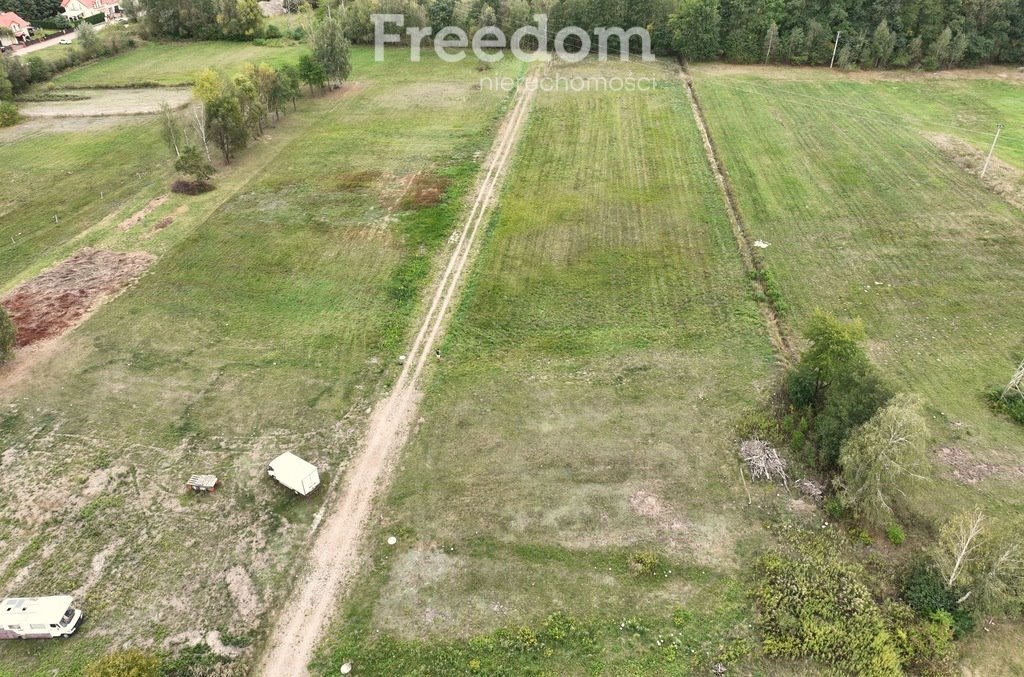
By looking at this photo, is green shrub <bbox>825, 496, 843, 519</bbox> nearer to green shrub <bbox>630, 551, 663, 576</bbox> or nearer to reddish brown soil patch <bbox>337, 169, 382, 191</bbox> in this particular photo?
green shrub <bbox>630, 551, 663, 576</bbox>

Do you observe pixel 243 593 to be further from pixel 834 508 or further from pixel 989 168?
pixel 989 168

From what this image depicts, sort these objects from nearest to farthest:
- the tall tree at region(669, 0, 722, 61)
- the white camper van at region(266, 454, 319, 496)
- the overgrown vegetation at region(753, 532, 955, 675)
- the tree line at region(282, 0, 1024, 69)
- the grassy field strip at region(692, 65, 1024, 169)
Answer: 1. the overgrown vegetation at region(753, 532, 955, 675)
2. the white camper van at region(266, 454, 319, 496)
3. the grassy field strip at region(692, 65, 1024, 169)
4. the tree line at region(282, 0, 1024, 69)
5. the tall tree at region(669, 0, 722, 61)

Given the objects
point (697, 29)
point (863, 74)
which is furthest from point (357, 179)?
point (863, 74)

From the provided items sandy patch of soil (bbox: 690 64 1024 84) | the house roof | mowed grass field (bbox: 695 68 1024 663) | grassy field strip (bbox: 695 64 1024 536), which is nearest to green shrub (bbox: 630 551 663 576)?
mowed grass field (bbox: 695 68 1024 663)

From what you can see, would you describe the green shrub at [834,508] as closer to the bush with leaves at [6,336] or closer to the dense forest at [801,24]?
the bush with leaves at [6,336]

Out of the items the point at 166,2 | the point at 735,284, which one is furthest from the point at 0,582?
the point at 166,2

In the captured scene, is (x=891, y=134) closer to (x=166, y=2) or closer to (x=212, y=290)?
(x=212, y=290)
